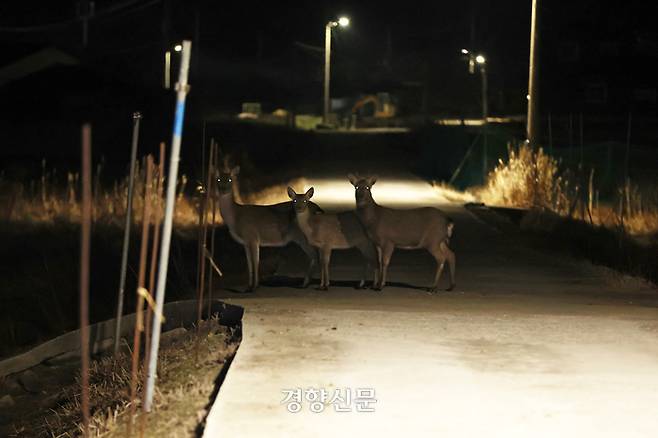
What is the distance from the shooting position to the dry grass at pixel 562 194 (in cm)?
2398

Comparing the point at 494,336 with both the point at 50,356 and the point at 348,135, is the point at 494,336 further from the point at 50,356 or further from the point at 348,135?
the point at 348,135

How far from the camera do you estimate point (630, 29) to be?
74.6m

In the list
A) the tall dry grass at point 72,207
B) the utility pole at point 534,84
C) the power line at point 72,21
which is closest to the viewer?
the tall dry grass at point 72,207

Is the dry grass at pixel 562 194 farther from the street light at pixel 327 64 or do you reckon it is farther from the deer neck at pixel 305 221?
the street light at pixel 327 64

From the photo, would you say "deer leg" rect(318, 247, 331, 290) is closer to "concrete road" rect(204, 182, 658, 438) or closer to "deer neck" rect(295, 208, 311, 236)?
"concrete road" rect(204, 182, 658, 438)

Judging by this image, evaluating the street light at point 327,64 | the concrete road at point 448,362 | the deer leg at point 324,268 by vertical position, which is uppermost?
the street light at point 327,64

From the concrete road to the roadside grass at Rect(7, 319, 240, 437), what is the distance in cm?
24

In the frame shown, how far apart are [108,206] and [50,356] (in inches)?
376

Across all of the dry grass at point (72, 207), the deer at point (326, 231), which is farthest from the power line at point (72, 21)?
the deer at point (326, 231)

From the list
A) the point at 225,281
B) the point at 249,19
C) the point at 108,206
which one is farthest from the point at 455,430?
the point at 249,19

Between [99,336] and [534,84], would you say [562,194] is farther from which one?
[99,336]

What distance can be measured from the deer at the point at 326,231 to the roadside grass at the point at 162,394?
119 inches

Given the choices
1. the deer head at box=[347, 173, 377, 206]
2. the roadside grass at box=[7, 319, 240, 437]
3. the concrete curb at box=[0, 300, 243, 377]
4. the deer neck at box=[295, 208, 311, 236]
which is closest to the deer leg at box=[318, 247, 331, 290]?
the deer neck at box=[295, 208, 311, 236]

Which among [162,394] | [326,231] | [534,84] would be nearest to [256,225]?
[326,231]
